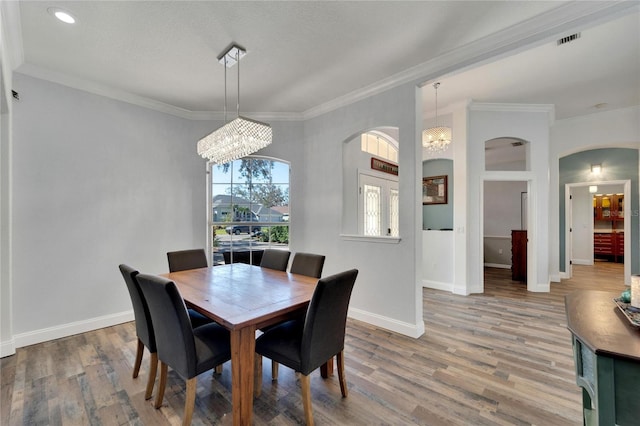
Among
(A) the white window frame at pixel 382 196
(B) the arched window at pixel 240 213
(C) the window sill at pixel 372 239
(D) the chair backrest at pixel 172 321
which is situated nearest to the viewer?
(D) the chair backrest at pixel 172 321

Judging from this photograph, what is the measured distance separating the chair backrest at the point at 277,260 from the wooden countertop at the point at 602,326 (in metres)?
2.21

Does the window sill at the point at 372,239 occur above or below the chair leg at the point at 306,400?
above

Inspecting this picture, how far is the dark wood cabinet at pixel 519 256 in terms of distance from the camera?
205 inches

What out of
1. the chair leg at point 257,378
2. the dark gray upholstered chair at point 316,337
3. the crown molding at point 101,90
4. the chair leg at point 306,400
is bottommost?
the chair leg at point 257,378

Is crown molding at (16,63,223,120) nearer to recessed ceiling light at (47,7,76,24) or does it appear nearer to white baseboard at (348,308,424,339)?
recessed ceiling light at (47,7,76,24)

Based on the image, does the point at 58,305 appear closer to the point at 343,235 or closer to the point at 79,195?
the point at 79,195

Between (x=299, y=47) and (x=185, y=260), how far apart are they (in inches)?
95.3

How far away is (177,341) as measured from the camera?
5.08 feet

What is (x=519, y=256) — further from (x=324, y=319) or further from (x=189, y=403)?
(x=189, y=403)

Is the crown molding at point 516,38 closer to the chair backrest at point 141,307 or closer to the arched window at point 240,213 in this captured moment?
the arched window at point 240,213

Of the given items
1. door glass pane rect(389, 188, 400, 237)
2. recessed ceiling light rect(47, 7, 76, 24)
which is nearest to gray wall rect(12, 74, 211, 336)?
recessed ceiling light rect(47, 7, 76, 24)

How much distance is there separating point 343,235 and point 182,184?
235 cm

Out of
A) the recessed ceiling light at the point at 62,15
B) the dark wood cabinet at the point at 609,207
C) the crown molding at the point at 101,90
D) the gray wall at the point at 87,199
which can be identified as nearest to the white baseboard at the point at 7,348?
the gray wall at the point at 87,199

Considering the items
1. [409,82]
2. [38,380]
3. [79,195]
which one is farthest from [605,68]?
[38,380]
